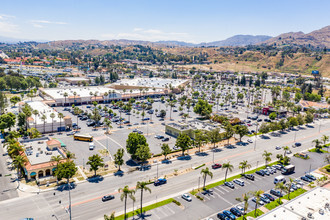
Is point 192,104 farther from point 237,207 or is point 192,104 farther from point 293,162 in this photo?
point 237,207

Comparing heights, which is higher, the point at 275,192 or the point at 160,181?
the point at 275,192

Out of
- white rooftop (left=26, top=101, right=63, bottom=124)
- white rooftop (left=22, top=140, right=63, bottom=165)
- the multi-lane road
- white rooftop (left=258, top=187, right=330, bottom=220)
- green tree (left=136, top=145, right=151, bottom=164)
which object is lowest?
the multi-lane road

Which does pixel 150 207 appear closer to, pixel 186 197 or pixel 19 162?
pixel 186 197

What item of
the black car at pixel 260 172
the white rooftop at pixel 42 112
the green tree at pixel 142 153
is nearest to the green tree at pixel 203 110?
the black car at pixel 260 172

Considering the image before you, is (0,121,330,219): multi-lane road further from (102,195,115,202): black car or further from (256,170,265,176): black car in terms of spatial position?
(256,170,265,176): black car

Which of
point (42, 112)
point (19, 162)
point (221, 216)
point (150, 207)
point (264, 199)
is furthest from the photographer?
point (42, 112)

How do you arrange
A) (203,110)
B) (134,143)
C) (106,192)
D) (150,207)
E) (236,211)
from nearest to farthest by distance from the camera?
(236,211) < (150,207) < (106,192) < (134,143) < (203,110)

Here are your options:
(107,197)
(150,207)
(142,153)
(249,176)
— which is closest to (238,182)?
(249,176)

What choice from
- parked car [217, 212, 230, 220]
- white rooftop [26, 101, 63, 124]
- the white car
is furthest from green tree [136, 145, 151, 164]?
white rooftop [26, 101, 63, 124]

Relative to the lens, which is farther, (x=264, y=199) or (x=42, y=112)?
(x=42, y=112)
